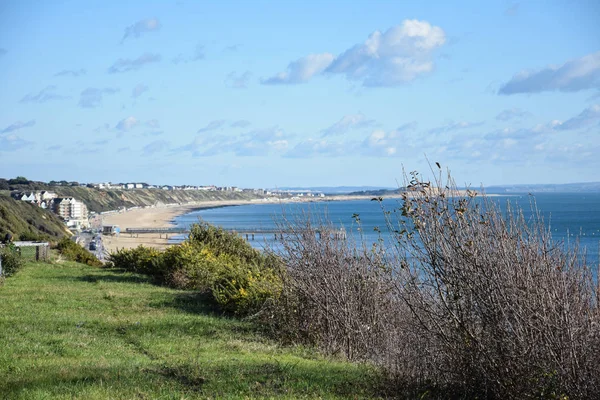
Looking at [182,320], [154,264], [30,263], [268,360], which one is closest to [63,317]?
[182,320]

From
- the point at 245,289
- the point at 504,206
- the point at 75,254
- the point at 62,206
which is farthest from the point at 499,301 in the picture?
the point at 62,206

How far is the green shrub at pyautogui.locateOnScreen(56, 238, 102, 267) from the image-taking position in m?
30.4

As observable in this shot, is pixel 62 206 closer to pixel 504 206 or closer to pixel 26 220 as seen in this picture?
pixel 26 220

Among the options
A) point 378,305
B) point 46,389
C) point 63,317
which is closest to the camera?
point 46,389

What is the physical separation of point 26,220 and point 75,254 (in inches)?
1025

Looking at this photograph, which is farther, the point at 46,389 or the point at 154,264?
the point at 154,264

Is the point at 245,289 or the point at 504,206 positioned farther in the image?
the point at 245,289

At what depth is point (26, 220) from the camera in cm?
5428

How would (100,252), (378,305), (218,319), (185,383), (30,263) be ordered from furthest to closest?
(100,252), (30,263), (218,319), (378,305), (185,383)

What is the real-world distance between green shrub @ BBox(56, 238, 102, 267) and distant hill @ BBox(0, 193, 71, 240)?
8.86m

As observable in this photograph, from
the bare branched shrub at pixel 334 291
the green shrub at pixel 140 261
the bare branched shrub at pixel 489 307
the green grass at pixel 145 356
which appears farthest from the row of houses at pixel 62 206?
the bare branched shrub at pixel 489 307

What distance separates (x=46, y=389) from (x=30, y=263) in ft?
63.7

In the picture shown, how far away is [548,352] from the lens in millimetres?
7250

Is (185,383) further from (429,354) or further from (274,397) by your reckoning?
(429,354)
